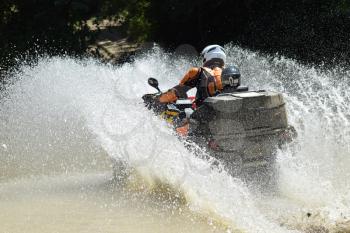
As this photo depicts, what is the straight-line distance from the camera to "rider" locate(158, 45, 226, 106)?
9367mm

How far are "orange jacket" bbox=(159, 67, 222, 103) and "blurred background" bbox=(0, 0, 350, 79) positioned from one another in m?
11.5

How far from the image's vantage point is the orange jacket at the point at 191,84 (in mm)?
9359

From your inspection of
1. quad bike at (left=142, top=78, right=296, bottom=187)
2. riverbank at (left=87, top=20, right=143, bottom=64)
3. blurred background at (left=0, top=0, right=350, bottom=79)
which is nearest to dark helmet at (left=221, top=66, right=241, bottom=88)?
quad bike at (left=142, top=78, right=296, bottom=187)

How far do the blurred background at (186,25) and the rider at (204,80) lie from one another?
11054mm

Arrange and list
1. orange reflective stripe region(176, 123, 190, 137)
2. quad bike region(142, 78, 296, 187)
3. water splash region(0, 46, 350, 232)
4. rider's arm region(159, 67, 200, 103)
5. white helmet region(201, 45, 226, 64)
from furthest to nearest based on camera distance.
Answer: white helmet region(201, 45, 226, 64) < rider's arm region(159, 67, 200, 103) < orange reflective stripe region(176, 123, 190, 137) < quad bike region(142, 78, 296, 187) < water splash region(0, 46, 350, 232)

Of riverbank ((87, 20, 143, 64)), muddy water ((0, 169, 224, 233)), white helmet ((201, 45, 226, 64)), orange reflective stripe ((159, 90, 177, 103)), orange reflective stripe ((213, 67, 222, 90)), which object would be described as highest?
white helmet ((201, 45, 226, 64))

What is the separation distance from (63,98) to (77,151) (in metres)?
2.82

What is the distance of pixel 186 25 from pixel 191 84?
47.7 ft

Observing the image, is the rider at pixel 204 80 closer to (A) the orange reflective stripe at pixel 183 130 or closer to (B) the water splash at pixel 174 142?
(B) the water splash at pixel 174 142

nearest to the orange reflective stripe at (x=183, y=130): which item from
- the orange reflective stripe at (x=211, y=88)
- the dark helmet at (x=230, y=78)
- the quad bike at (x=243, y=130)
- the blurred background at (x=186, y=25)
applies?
the quad bike at (x=243, y=130)

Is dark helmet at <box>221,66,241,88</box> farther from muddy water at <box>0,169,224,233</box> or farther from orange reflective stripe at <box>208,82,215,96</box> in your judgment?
muddy water at <box>0,169,224,233</box>

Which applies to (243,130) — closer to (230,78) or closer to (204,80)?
(230,78)

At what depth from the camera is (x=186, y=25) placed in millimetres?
23969

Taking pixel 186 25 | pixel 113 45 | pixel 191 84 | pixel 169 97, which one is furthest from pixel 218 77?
pixel 113 45
